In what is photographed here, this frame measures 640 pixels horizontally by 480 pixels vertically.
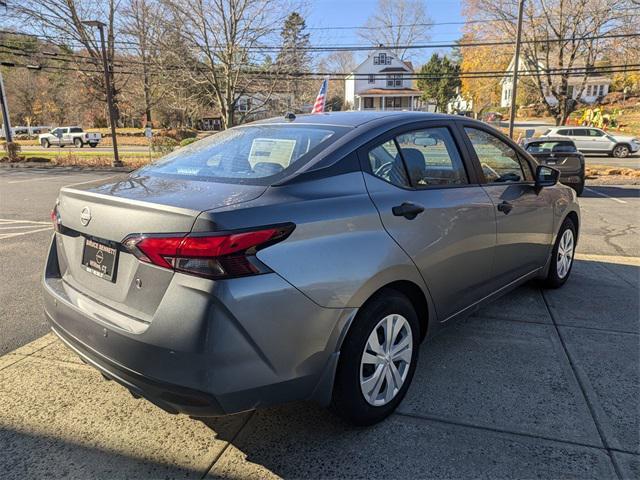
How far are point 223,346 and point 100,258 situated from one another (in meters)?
0.83

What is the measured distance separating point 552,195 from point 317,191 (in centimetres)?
279

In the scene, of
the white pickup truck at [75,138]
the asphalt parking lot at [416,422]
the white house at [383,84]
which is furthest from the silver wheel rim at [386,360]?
the white house at [383,84]

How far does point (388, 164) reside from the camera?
2717mm

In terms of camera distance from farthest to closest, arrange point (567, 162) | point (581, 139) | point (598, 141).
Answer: point (581, 139) → point (598, 141) → point (567, 162)

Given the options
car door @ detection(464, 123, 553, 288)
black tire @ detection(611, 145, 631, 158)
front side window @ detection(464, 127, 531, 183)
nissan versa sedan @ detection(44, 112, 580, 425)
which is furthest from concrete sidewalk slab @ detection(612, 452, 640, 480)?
black tire @ detection(611, 145, 631, 158)

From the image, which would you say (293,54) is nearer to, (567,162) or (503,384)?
(567,162)

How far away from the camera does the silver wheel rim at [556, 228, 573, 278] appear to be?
4.54 m

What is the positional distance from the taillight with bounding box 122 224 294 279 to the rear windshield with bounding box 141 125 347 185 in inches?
17.3

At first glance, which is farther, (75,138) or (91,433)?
(75,138)

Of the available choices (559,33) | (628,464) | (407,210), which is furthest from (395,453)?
(559,33)

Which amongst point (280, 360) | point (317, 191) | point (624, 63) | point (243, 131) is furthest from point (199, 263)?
point (624, 63)

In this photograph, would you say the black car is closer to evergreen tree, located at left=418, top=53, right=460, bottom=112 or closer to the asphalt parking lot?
the asphalt parking lot

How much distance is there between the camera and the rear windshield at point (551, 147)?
12.5 m

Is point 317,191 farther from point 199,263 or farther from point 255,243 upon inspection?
point 199,263
